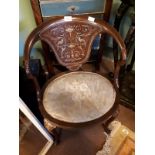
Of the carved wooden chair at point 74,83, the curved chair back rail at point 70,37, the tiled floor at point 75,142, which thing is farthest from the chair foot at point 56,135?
the curved chair back rail at point 70,37

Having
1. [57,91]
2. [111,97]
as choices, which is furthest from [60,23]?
[111,97]

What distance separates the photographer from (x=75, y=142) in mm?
1553

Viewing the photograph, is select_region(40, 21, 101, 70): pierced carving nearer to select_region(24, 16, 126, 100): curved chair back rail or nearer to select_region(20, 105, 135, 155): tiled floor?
select_region(24, 16, 126, 100): curved chair back rail

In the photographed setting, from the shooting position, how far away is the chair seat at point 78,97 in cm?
118

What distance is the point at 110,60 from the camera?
6.36 feet

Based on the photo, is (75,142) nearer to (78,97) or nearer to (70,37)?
(78,97)

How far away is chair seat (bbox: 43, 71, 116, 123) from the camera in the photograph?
118 cm

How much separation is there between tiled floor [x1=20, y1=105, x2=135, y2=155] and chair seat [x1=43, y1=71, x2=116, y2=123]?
0.31 meters

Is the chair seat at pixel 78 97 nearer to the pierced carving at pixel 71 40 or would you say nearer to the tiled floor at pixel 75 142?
the pierced carving at pixel 71 40

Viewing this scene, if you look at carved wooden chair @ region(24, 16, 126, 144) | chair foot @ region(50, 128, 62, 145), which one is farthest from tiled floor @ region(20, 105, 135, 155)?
carved wooden chair @ region(24, 16, 126, 144)

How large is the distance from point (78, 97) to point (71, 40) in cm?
33
